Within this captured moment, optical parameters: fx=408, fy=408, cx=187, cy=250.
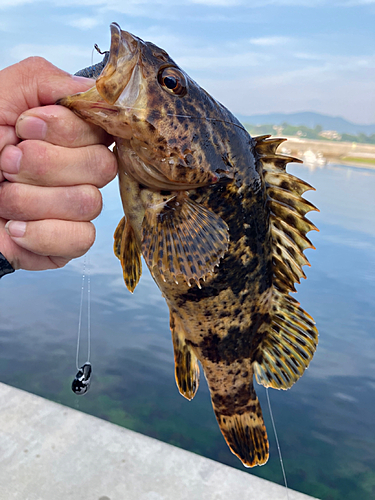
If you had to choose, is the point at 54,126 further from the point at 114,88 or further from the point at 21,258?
the point at 21,258

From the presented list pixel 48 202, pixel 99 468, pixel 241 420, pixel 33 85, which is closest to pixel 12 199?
pixel 48 202

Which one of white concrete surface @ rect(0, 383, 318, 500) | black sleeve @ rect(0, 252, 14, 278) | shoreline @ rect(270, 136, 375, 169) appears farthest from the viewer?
shoreline @ rect(270, 136, 375, 169)

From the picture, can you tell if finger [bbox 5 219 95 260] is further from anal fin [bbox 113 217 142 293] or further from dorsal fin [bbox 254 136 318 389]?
dorsal fin [bbox 254 136 318 389]

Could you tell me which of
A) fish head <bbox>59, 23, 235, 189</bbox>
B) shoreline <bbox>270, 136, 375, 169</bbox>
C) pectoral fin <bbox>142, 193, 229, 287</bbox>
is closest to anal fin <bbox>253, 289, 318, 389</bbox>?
pectoral fin <bbox>142, 193, 229, 287</bbox>

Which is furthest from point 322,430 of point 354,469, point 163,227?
point 163,227

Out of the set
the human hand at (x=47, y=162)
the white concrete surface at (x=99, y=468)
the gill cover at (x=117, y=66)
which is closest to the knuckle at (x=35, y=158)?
the human hand at (x=47, y=162)

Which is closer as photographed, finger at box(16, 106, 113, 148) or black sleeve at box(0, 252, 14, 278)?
finger at box(16, 106, 113, 148)

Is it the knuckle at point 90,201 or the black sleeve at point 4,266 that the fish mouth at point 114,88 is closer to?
the knuckle at point 90,201
